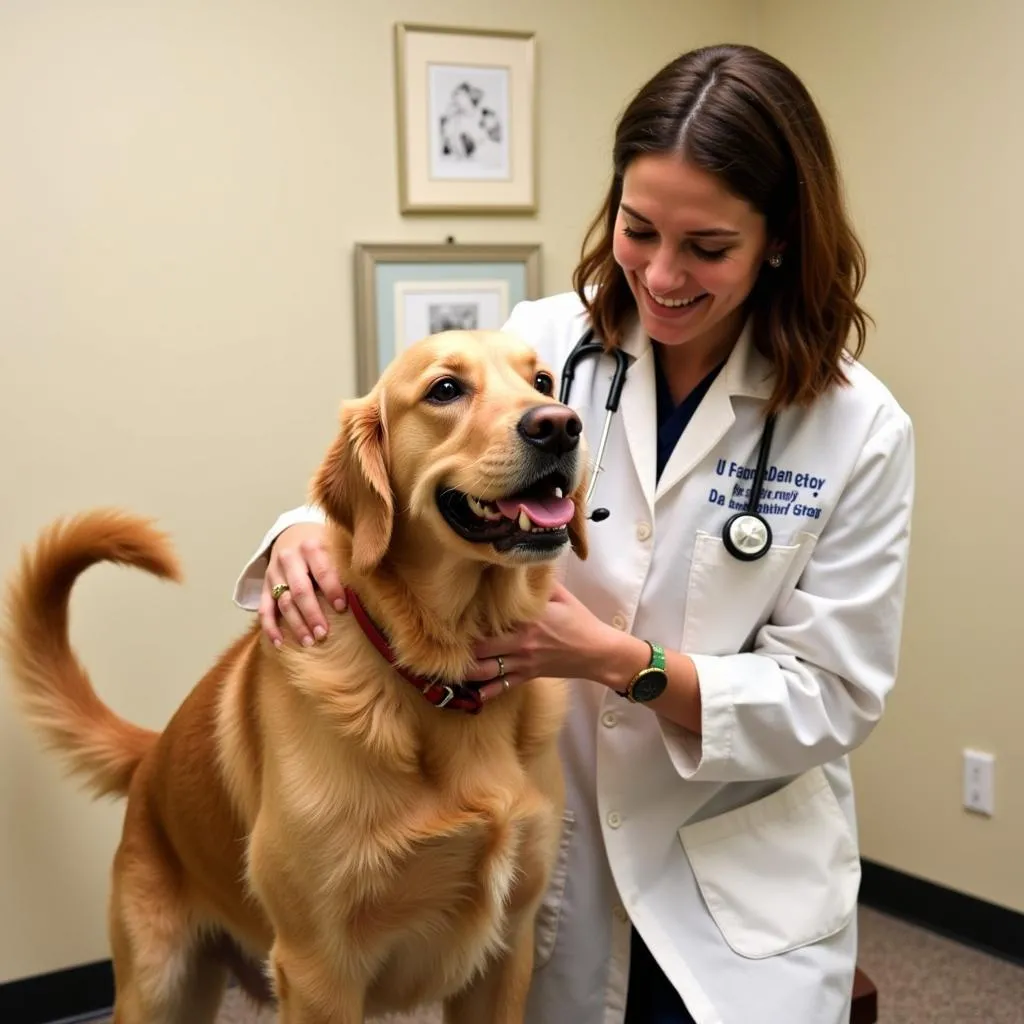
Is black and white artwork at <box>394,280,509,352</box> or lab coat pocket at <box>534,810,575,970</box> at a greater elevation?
black and white artwork at <box>394,280,509,352</box>

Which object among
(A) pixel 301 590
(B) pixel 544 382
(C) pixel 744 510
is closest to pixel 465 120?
(B) pixel 544 382

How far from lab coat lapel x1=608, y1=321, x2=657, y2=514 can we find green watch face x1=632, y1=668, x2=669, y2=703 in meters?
0.24

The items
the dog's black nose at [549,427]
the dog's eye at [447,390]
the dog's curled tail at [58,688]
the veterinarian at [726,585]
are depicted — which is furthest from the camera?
the dog's curled tail at [58,688]

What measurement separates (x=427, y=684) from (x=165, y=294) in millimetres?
1342

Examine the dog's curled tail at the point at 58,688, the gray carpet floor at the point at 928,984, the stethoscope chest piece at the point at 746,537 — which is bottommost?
the gray carpet floor at the point at 928,984

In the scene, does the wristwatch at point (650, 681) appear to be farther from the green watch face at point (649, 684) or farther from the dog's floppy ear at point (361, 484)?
the dog's floppy ear at point (361, 484)

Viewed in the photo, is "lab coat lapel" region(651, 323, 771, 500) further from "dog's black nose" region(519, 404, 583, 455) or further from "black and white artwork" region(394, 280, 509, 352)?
"black and white artwork" region(394, 280, 509, 352)

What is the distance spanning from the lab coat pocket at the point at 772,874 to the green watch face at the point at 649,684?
9.6 inches

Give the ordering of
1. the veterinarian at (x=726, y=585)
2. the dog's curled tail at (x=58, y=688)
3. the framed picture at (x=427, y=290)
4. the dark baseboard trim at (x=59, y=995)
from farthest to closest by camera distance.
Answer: the framed picture at (x=427, y=290) → the dark baseboard trim at (x=59, y=995) → the dog's curled tail at (x=58, y=688) → the veterinarian at (x=726, y=585)

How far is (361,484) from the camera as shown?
1.29 metres

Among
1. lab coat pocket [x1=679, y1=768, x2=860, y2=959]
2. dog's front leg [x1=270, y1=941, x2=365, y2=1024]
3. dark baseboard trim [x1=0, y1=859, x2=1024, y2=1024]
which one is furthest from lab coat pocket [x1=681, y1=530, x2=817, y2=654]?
dark baseboard trim [x1=0, y1=859, x2=1024, y2=1024]

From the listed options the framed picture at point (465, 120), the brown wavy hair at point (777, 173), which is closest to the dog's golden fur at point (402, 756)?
the brown wavy hair at point (777, 173)

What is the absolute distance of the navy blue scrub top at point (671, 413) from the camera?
1545mm

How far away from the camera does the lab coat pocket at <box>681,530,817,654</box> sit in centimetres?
146
